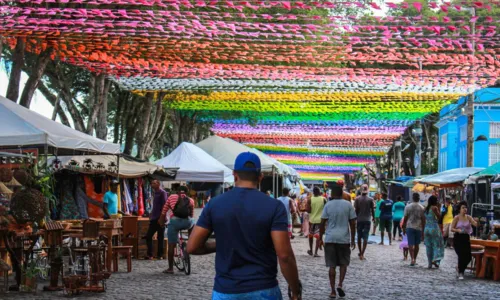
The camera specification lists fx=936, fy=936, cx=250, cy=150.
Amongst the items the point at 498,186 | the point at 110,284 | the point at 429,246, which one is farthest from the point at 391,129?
the point at 110,284

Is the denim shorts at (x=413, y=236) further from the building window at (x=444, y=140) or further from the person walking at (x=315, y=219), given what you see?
the building window at (x=444, y=140)

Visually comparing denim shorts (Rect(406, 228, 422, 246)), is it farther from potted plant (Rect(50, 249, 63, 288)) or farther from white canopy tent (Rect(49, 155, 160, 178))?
potted plant (Rect(50, 249, 63, 288))

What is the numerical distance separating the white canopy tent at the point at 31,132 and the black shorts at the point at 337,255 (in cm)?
515

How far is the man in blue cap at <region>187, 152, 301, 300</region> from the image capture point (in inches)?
238

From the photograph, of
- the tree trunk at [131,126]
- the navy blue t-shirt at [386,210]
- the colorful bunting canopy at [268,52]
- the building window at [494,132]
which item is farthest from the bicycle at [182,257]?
the building window at [494,132]

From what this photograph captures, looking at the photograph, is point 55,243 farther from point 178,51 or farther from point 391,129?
point 391,129

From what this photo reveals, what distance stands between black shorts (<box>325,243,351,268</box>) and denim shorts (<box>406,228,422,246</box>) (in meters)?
6.29

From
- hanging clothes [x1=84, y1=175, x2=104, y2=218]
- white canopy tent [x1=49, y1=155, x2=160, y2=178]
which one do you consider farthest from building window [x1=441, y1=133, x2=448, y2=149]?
hanging clothes [x1=84, y1=175, x2=104, y2=218]

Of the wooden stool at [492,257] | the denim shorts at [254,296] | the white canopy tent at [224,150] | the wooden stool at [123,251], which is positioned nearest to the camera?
the denim shorts at [254,296]

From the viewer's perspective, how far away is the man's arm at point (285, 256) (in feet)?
20.0

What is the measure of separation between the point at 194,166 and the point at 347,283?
41.7 feet

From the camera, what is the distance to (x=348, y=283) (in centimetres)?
1609

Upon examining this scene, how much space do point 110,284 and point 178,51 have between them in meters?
10.3

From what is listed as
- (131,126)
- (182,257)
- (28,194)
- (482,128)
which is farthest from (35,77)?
(482,128)
